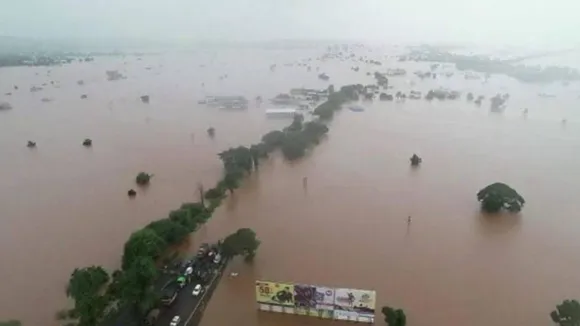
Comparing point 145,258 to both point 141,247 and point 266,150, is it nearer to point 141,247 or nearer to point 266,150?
point 141,247

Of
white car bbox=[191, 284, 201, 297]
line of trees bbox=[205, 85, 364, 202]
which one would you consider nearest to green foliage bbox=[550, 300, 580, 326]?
white car bbox=[191, 284, 201, 297]

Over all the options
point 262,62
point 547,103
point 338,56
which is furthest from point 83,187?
point 338,56

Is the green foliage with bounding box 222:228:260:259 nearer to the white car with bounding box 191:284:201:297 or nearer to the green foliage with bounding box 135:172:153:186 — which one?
the white car with bounding box 191:284:201:297

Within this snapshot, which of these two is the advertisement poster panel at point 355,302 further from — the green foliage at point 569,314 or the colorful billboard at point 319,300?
the green foliage at point 569,314

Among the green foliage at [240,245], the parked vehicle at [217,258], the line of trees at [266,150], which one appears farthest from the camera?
the line of trees at [266,150]

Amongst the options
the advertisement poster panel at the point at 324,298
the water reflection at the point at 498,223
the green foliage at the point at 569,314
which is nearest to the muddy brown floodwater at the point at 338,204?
the water reflection at the point at 498,223

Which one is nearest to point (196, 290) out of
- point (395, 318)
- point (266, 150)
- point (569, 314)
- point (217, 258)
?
point (217, 258)
